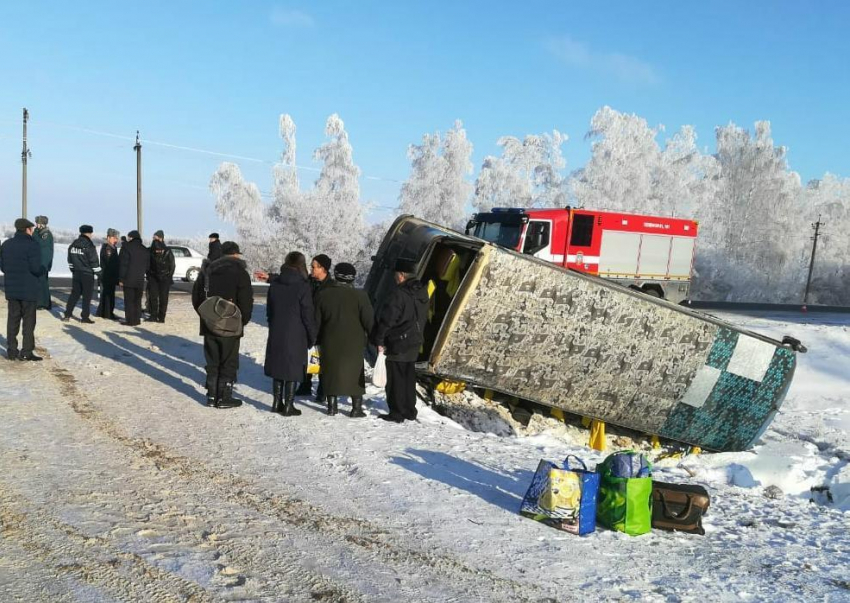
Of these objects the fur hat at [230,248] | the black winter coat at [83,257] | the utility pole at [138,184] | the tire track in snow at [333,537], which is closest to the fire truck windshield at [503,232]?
the black winter coat at [83,257]

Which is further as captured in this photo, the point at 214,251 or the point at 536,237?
the point at 536,237

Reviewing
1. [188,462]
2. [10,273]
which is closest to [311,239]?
[10,273]

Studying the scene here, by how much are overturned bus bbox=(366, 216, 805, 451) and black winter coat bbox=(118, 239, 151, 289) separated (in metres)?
5.68

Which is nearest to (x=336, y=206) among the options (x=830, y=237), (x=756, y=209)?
(x=756, y=209)

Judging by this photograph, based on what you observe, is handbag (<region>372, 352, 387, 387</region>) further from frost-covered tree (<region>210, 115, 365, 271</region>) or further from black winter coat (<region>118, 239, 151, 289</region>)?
frost-covered tree (<region>210, 115, 365, 271</region>)

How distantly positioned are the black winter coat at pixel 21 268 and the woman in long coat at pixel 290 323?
3742 millimetres

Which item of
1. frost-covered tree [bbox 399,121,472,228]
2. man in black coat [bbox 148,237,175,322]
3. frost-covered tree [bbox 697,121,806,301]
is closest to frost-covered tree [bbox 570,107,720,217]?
frost-covered tree [bbox 697,121,806,301]

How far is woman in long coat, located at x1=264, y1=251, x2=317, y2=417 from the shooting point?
298 inches

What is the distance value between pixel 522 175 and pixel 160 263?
1814 inches

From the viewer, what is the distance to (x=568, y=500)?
5.02 meters

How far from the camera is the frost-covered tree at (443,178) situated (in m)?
52.5

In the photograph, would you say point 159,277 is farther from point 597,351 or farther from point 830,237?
point 830,237

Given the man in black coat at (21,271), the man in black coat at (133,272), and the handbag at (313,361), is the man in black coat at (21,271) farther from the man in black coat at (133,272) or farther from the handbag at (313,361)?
the handbag at (313,361)

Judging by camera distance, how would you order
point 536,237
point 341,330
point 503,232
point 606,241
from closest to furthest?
1. point 341,330
2. point 536,237
3. point 503,232
4. point 606,241
